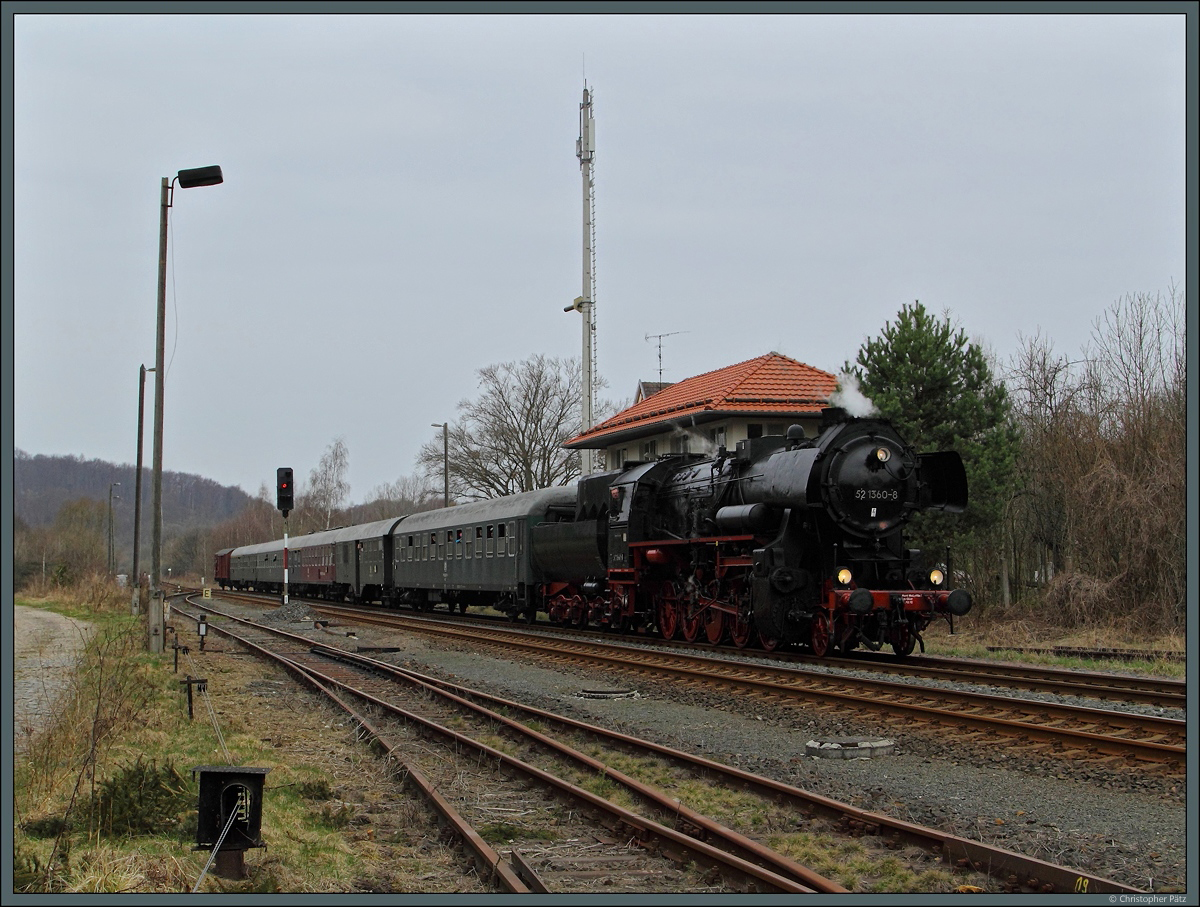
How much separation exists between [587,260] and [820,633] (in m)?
22.5

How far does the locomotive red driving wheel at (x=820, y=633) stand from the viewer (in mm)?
14992

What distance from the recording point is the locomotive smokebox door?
18.3 feet

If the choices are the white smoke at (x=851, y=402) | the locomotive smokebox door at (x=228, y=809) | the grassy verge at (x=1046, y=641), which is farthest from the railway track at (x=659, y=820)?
the grassy verge at (x=1046, y=641)

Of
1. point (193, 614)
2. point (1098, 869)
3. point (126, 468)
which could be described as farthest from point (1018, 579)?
point (126, 468)

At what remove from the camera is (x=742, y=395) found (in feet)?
93.1

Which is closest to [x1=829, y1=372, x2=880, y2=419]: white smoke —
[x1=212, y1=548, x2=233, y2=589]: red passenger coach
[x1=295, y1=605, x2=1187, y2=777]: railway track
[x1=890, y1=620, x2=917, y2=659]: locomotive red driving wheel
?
[x1=890, y1=620, x2=917, y2=659]: locomotive red driving wheel

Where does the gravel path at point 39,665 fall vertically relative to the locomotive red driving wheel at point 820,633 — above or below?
below

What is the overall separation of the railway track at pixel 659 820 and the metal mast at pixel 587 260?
22.4 metres

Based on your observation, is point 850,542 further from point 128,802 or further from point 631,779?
point 128,802

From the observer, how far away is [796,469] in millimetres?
14703

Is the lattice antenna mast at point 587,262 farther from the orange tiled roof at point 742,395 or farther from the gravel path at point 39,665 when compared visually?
the gravel path at point 39,665

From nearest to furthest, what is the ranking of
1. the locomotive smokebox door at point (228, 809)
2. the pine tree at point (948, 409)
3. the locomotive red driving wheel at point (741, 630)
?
the locomotive smokebox door at point (228, 809) → the locomotive red driving wheel at point (741, 630) → the pine tree at point (948, 409)

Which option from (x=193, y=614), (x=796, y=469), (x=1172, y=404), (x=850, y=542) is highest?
(x=1172, y=404)

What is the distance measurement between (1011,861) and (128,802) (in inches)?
212
